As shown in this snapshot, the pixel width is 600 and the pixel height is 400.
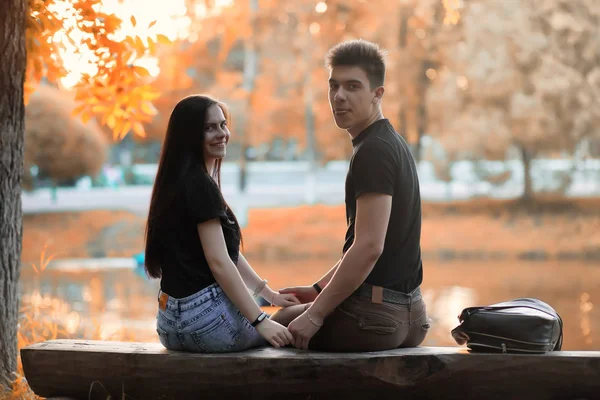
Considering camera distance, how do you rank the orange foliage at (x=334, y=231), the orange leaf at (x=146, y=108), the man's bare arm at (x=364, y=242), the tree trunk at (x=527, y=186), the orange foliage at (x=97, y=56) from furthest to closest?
the tree trunk at (x=527, y=186) < the orange foliage at (x=334, y=231) < the orange leaf at (x=146, y=108) < the orange foliage at (x=97, y=56) < the man's bare arm at (x=364, y=242)

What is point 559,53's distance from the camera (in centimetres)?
1638

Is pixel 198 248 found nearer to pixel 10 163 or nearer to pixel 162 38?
pixel 10 163

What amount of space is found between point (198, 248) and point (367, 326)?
65 centimetres

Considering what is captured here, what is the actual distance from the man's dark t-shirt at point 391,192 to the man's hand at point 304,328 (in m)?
0.23

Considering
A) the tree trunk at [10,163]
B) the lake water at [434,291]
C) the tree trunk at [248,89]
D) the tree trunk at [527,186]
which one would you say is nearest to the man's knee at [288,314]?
the tree trunk at [10,163]

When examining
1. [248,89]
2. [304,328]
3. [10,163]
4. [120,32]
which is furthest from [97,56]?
[248,89]

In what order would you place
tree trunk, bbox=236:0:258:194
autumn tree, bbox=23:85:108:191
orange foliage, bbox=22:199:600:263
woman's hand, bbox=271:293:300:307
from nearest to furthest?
woman's hand, bbox=271:293:300:307
autumn tree, bbox=23:85:108:191
orange foliage, bbox=22:199:600:263
tree trunk, bbox=236:0:258:194

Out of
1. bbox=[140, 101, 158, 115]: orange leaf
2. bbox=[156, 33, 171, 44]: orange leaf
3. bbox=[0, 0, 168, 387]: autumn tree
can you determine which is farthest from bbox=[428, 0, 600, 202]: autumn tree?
bbox=[156, 33, 171, 44]: orange leaf

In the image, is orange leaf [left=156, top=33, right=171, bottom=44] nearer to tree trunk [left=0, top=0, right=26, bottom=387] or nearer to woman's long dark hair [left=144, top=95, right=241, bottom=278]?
tree trunk [left=0, top=0, right=26, bottom=387]

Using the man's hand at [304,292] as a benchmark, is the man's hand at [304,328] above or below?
below

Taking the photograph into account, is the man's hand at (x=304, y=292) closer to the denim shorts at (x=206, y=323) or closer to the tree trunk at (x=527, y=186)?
the denim shorts at (x=206, y=323)

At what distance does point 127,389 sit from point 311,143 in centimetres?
1761

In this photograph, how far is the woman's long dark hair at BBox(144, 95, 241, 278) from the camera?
284cm

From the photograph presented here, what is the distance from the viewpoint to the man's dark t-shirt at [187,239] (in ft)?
9.17
